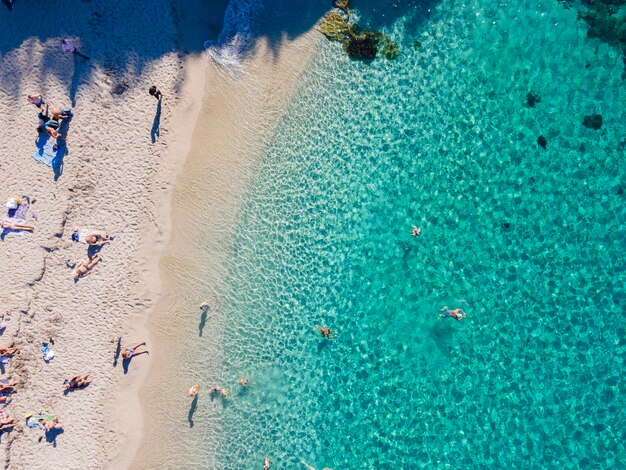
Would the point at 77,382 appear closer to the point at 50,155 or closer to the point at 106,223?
the point at 106,223

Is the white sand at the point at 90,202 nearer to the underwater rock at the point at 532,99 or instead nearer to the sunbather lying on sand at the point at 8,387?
the sunbather lying on sand at the point at 8,387

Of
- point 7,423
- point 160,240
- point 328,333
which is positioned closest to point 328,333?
point 328,333

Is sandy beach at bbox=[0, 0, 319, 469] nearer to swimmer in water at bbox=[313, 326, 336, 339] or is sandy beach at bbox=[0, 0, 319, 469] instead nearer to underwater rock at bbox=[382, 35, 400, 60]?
swimmer in water at bbox=[313, 326, 336, 339]

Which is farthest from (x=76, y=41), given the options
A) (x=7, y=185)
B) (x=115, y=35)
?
(x=7, y=185)

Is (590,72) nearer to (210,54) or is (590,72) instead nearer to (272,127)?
(272,127)

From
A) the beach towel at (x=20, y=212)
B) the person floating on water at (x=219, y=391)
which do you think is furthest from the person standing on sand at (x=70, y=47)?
the person floating on water at (x=219, y=391)

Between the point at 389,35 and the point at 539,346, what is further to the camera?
the point at 389,35
